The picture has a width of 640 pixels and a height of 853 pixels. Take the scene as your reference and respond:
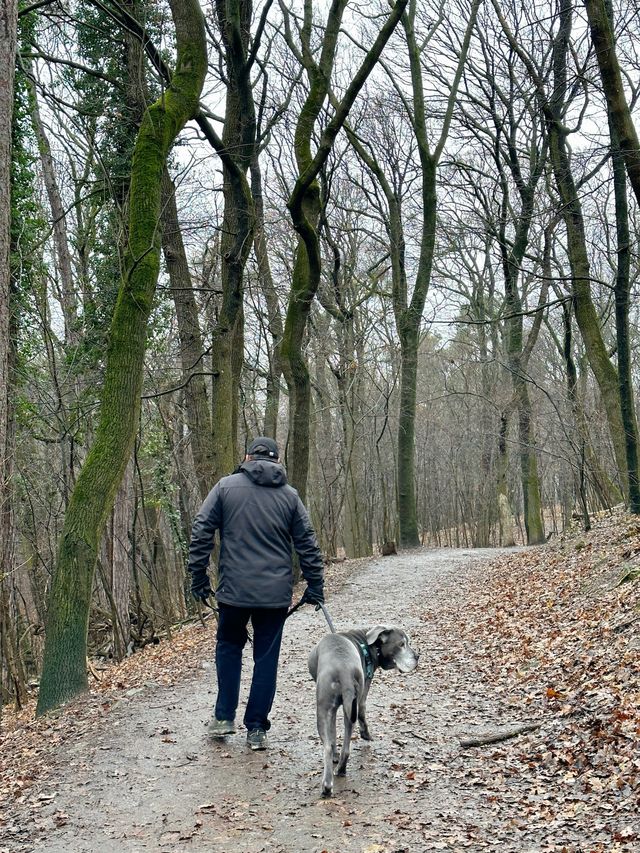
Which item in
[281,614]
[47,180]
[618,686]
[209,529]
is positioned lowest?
[618,686]

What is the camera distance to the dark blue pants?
6031 mm

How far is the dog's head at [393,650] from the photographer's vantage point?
6078 millimetres

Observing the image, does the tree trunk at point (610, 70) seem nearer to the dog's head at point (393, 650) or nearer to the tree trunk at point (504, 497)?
the dog's head at point (393, 650)

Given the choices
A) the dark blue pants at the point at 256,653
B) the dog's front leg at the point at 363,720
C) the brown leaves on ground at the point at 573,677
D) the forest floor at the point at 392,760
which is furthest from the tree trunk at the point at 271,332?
the dog's front leg at the point at 363,720

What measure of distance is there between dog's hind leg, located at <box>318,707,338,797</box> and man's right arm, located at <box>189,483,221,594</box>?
1476mm

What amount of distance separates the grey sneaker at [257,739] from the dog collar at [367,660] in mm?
931

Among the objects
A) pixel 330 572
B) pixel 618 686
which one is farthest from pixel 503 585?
pixel 618 686

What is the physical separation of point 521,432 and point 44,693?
19440 mm

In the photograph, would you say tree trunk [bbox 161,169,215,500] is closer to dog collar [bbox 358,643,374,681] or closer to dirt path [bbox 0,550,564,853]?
dirt path [bbox 0,550,564,853]

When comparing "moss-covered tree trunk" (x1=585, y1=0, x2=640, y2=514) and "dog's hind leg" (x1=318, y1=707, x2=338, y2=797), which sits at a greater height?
"moss-covered tree trunk" (x1=585, y1=0, x2=640, y2=514)

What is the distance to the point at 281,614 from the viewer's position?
6.07 metres

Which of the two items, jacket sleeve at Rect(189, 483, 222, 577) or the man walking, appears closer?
the man walking

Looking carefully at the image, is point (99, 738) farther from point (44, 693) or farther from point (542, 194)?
point (542, 194)

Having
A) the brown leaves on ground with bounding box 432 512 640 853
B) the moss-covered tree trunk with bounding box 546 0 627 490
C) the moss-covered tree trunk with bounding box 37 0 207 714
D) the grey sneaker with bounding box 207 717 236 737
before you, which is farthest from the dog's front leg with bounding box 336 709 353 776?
the moss-covered tree trunk with bounding box 546 0 627 490
